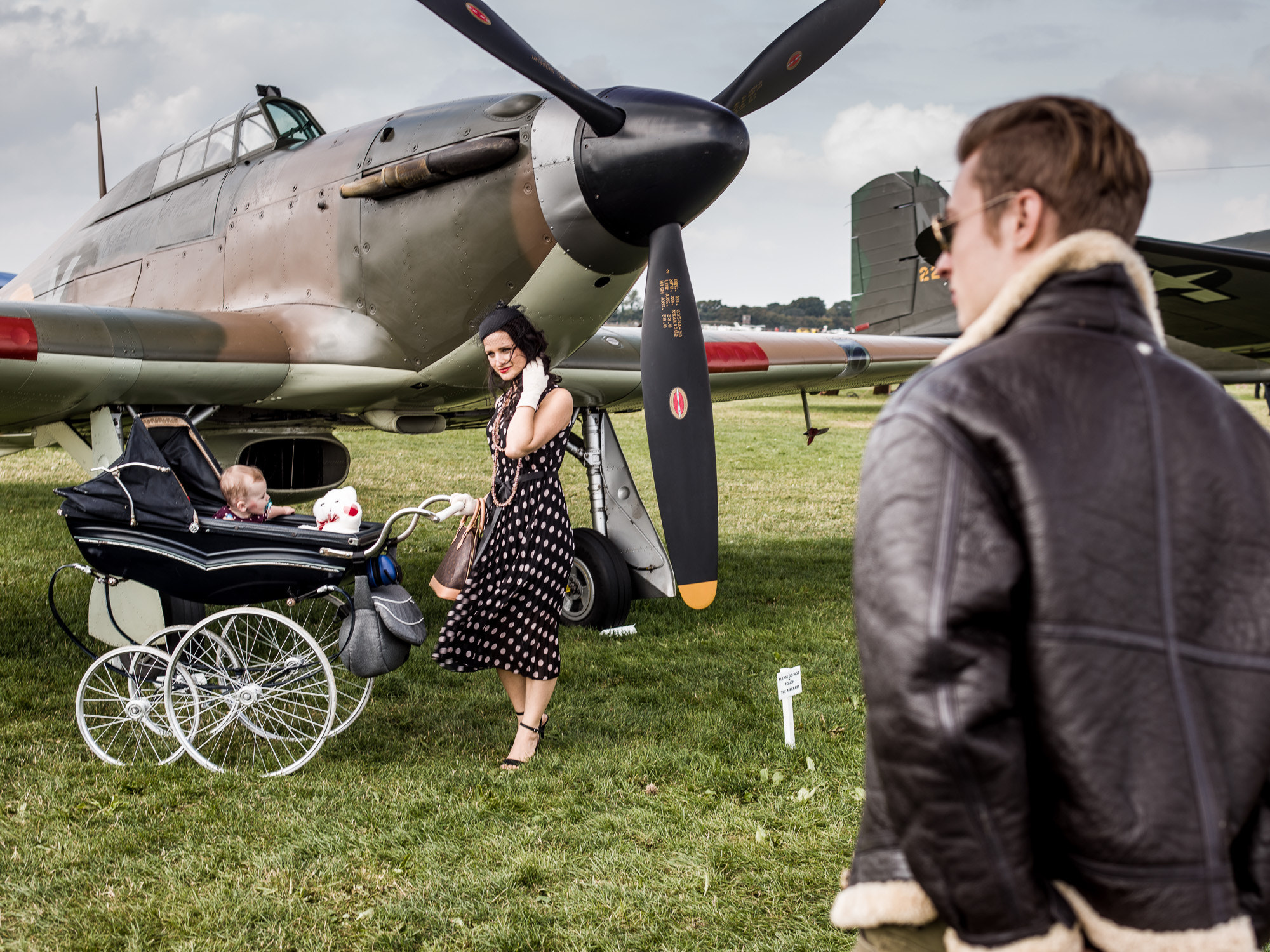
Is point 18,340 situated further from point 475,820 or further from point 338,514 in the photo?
point 475,820

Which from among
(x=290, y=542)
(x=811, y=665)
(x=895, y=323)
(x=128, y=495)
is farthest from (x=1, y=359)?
(x=895, y=323)

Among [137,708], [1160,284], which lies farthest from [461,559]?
[1160,284]

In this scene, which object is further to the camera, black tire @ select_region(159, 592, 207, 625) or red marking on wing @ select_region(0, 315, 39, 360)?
black tire @ select_region(159, 592, 207, 625)

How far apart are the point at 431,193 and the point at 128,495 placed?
217 cm

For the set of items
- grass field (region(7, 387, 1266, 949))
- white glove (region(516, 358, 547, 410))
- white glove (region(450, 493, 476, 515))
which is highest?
white glove (region(516, 358, 547, 410))

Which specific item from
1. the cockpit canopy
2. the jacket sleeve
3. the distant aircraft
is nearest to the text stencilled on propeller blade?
the distant aircraft

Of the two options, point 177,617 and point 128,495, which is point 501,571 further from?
point 177,617

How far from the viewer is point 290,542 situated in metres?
3.69

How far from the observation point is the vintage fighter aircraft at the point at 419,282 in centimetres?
439

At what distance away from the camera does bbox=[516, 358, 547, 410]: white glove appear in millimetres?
3674

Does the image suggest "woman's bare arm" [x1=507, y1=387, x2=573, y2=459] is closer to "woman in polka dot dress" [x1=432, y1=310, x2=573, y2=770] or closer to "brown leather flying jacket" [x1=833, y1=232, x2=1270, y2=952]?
"woman in polka dot dress" [x1=432, y1=310, x2=573, y2=770]

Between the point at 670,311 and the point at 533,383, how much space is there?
1.15 metres

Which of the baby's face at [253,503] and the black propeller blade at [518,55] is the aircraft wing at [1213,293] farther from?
the baby's face at [253,503]

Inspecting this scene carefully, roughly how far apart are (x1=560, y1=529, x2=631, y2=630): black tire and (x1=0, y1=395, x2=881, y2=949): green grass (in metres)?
0.22
